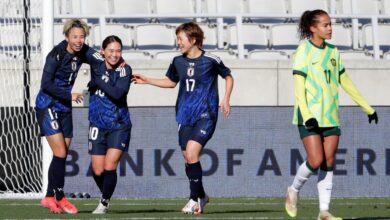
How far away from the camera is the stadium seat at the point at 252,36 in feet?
55.4

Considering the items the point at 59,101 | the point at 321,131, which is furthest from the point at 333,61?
the point at 59,101

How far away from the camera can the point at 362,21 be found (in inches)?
715

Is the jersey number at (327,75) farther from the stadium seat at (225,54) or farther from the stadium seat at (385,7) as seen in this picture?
the stadium seat at (385,7)

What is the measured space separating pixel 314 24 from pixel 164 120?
17.7 feet

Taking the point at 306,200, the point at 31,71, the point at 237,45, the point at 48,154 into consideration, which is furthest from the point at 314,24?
the point at 237,45

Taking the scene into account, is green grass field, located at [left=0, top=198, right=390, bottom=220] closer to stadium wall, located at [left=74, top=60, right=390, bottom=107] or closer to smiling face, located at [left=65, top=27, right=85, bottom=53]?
smiling face, located at [left=65, top=27, right=85, bottom=53]

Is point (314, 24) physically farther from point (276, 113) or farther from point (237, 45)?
point (237, 45)

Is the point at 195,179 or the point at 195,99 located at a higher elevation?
the point at 195,99

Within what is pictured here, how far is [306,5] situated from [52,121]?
8.54 metres

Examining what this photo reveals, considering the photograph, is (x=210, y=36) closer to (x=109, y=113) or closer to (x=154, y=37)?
(x=154, y=37)

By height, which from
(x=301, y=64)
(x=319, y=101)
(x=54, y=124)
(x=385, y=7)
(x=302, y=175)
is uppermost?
(x=385, y=7)

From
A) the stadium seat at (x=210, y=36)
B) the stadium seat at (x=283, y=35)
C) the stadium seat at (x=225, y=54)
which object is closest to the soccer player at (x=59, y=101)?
the stadium seat at (x=225, y=54)

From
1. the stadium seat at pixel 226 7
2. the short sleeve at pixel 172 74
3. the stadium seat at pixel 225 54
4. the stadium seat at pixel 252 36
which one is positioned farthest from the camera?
the stadium seat at pixel 226 7

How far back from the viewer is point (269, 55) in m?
16.8
